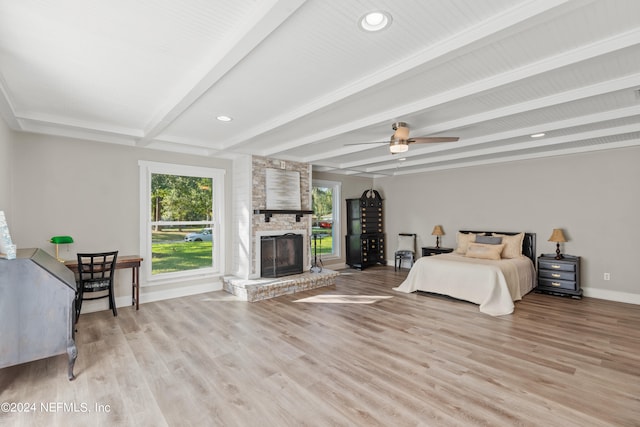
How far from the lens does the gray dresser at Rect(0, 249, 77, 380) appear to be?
2461 millimetres

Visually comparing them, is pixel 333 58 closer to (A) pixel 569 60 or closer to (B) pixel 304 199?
(A) pixel 569 60

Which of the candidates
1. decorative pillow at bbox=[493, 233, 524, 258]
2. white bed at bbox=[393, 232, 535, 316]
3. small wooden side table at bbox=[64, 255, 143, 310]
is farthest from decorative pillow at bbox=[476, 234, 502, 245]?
small wooden side table at bbox=[64, 255, 143, 310]

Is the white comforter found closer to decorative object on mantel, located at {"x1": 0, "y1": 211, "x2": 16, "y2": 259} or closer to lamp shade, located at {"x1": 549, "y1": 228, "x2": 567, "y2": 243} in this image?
lamp shade, located at {"x1": 549, "y1": 228, "x2": 567, "y2": 243}

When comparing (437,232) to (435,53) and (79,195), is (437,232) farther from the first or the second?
(79,195)

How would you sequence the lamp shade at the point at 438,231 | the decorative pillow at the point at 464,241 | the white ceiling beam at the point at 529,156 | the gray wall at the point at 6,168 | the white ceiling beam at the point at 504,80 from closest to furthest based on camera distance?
the white ceiling beam at the point at 504,80 → the gray wall at the point at 6,168 → the white ceiling beam at the point at 529,156 → the decorative pillow at the point at 464,241 → the lamp shade at the point at 438,231

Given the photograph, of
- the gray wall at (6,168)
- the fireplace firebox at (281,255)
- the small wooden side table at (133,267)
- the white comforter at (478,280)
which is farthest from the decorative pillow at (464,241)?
the gray wall at (6,168)

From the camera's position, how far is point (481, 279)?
4.74 m

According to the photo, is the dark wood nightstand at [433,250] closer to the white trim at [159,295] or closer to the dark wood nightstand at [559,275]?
the dark wood nightstand at [559,275]

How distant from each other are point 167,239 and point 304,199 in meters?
2.68

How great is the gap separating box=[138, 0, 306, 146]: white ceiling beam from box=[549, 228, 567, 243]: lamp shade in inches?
230

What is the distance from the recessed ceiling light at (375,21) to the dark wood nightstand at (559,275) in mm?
5411

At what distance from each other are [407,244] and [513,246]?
2438mm

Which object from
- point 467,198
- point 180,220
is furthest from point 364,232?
point 180,220

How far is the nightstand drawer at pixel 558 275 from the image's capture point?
17.1 feet
